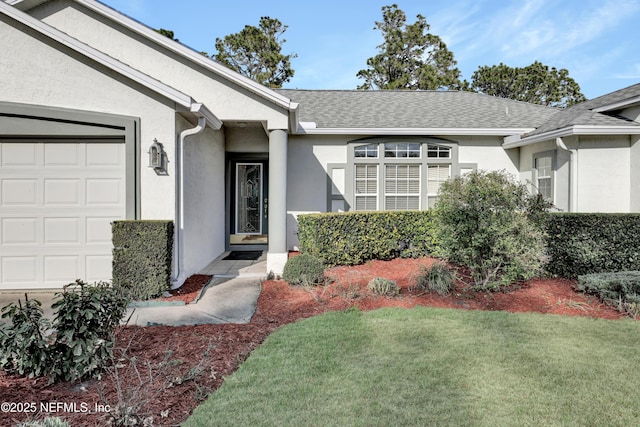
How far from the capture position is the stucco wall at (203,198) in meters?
7.21

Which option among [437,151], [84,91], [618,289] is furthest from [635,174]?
[84,91]

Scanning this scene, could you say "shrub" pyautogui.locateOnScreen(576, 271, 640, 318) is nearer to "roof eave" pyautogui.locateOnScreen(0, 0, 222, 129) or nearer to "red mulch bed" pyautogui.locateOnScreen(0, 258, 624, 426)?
"red mulch bed" pyautogui.locateOnScreen(0, 258, 624, 426)

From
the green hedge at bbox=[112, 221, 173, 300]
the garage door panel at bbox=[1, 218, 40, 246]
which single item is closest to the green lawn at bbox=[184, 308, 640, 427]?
the green hedge at bbox=[112, 221, 173, 300]

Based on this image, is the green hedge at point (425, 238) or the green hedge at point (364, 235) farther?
the green hedge at point (364, 235)

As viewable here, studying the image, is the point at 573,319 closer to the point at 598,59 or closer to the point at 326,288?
the point at 326,288

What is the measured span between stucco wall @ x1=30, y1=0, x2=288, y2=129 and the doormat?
3.68m

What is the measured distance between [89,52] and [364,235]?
20.3 ft

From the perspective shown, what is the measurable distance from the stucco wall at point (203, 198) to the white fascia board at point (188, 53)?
4.52 feet

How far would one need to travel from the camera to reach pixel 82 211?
650cm

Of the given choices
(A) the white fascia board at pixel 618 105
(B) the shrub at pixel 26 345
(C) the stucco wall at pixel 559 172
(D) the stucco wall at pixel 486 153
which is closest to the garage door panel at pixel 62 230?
(B) the shrub at pixel 26 345

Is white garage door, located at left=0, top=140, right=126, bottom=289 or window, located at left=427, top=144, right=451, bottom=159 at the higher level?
window, located at left=427, top=144, right=451, bottom=159

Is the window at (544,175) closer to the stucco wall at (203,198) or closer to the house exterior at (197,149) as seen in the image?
the house exterior at (197,149)

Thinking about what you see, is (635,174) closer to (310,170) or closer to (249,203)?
(310,170)

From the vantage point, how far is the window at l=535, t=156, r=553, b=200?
9.71 m
